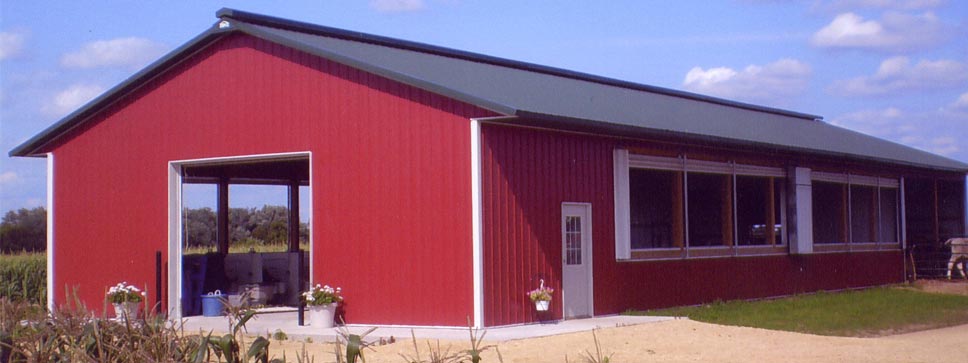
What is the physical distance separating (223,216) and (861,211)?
1497 cm

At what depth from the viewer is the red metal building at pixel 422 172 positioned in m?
16.0

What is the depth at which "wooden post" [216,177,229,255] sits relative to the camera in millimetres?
21734

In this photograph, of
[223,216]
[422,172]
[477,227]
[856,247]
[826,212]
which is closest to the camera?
[477,227]

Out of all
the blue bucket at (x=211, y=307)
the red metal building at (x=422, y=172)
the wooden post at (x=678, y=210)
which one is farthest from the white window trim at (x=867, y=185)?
the blue bucket at (x=211, y=307)

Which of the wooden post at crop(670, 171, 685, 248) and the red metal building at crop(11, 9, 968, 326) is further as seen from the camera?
the wooden post at crop(670, 171, 685, 248)

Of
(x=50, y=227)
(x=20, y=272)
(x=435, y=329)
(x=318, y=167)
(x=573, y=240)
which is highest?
(x=318, y=167)

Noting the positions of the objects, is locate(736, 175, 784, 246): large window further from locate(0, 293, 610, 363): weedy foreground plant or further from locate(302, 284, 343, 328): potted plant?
locate(0, 293, 610, 363): weedy foreground plant

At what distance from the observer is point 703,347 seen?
1395cm

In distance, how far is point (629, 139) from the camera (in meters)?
18.7

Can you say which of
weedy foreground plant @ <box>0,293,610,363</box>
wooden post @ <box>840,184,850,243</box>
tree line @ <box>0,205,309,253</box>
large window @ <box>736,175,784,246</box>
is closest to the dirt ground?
weedy foreground plant @ <box>0,293,610,363</box>

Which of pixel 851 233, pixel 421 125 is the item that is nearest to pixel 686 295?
pixel 421 125

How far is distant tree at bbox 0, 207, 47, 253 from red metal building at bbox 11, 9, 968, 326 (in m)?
16.6

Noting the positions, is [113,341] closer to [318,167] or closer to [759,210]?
[318,167]

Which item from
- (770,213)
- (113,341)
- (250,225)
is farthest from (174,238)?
(250,225)
